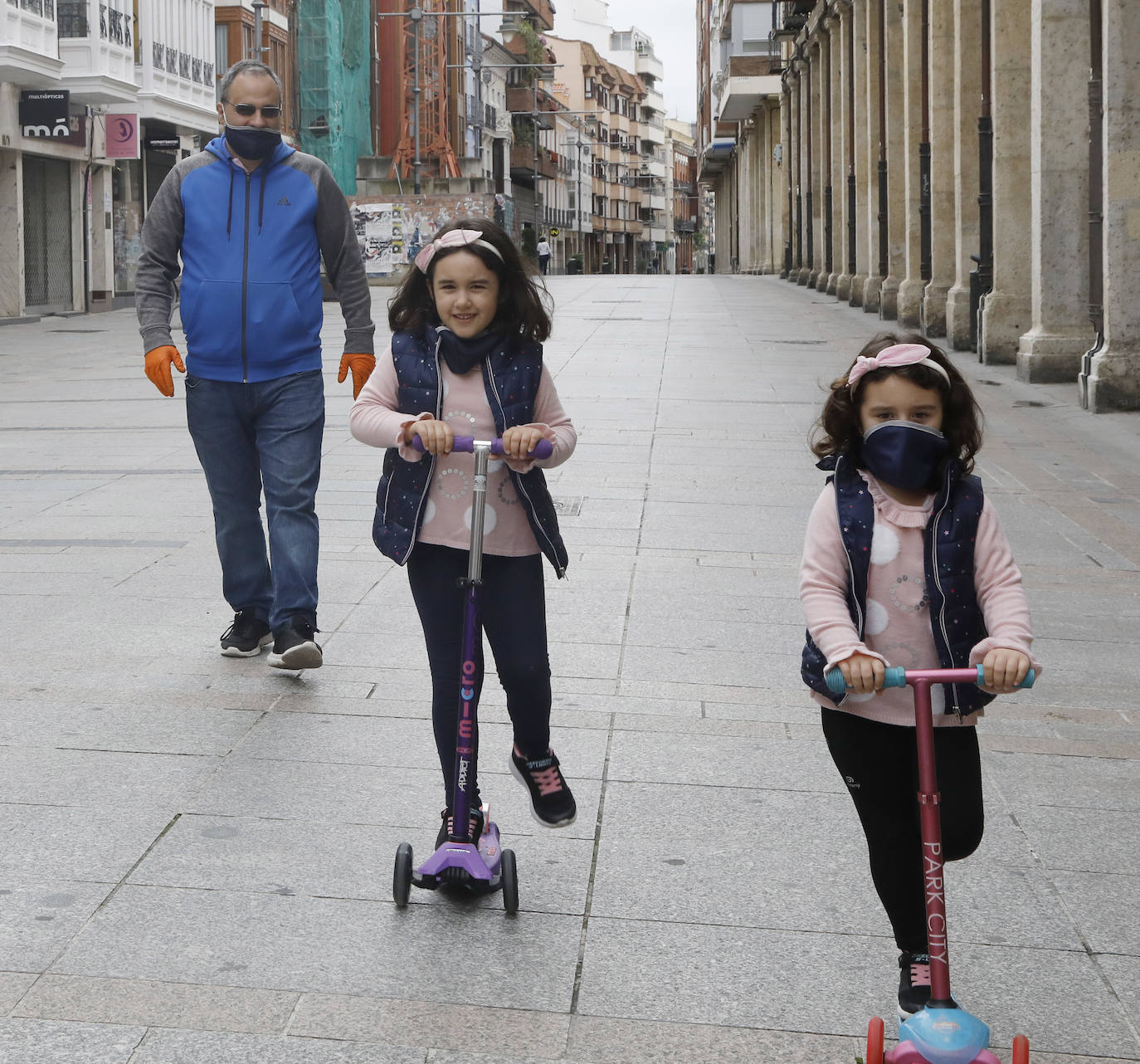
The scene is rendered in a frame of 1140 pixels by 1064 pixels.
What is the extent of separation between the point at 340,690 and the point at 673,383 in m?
11.0

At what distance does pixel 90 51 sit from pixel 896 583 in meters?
32.9

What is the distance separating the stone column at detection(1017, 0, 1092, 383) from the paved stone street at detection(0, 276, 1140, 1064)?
8367 mm

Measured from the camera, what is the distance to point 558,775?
3.94 meters

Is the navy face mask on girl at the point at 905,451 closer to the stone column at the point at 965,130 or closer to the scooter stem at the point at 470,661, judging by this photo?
the scooter stem at the point at 470,661

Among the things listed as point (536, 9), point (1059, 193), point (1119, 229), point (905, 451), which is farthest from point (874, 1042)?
point (536, 9)

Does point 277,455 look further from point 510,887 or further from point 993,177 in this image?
point 993,177

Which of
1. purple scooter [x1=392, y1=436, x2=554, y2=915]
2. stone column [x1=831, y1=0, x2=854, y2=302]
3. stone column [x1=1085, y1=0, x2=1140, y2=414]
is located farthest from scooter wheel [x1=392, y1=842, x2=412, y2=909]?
stone column [x1=831, y1=0, x2=854, y2=302]

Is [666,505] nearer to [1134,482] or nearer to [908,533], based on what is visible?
[1134,482]

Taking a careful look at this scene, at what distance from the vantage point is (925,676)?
8.82 feet

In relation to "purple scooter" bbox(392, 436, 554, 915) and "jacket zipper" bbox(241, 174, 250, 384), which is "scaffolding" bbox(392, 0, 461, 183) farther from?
"purple scooter" bbox(392, 436, 554, 915)

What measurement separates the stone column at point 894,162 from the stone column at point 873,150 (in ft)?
3.37

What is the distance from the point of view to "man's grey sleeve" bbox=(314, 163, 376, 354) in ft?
18.7

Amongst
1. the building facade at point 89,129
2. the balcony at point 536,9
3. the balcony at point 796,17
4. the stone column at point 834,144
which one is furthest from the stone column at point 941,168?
the balcony at point 536,9

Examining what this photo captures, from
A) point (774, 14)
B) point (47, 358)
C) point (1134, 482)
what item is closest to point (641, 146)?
point (774, 14)
